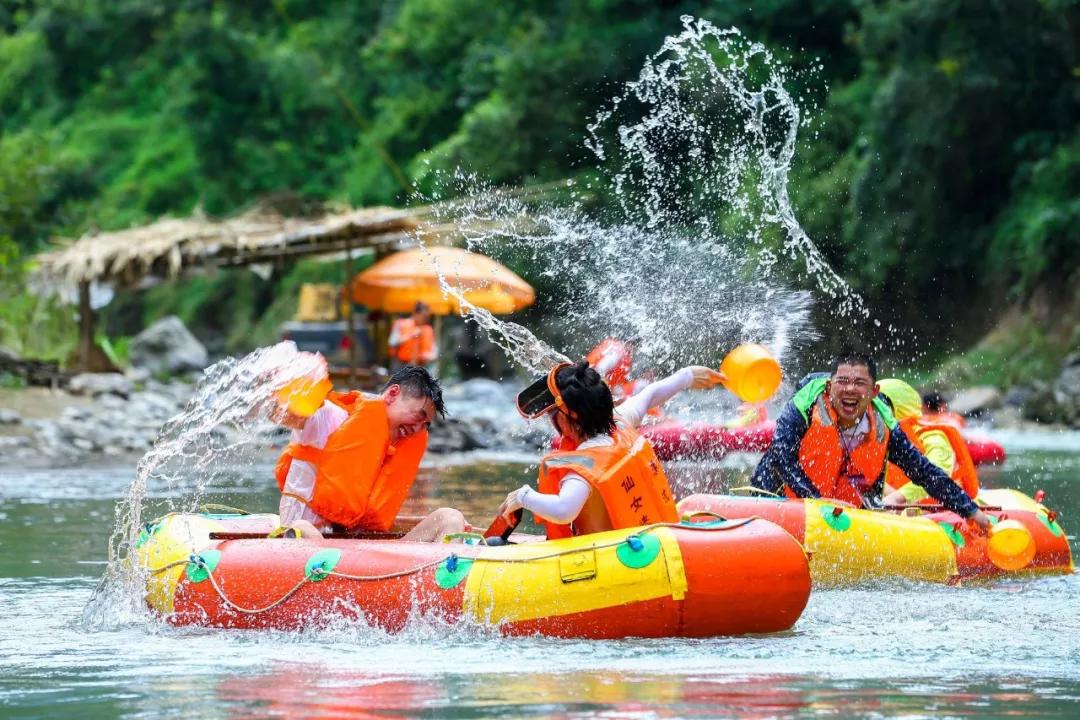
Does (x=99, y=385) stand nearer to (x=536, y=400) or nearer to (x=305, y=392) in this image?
(x=305, y=392)

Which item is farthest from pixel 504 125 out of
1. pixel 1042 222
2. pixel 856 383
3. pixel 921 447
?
pixel 856 383

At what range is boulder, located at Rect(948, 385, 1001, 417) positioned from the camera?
1947cm

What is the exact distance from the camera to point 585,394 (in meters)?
6.30

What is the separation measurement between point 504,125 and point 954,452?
55.7 ft

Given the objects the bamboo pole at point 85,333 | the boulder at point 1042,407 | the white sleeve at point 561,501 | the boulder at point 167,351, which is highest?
the boulder at point 167,351

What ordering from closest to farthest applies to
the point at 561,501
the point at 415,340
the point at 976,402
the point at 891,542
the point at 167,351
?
the point at 561,501 < the point at 891,542 < the point at 415,340 < the point at 976,402 < the point at 167,351

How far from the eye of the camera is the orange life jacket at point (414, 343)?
1784 centimetres

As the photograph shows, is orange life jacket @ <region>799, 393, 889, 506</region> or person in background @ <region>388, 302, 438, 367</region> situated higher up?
person in background @ <region>388, 302, 438, 367</region>

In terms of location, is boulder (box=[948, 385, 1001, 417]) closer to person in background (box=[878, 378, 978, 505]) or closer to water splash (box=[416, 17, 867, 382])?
water splash (box=[416, 17, 867, 382])

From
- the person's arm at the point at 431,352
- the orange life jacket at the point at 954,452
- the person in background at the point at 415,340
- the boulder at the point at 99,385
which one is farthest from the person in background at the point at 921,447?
the boulder at the point at 99,385

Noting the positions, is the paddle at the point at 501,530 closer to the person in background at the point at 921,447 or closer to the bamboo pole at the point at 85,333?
the person in background at the point at 921,447

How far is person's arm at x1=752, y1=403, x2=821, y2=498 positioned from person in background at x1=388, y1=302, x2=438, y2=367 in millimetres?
9775

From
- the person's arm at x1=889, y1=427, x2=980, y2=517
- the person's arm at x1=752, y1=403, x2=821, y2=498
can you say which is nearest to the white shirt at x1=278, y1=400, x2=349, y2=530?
the person's arm at x1=752, y1=403, x2=821, y2=498

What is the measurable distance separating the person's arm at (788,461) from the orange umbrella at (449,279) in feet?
30.6
